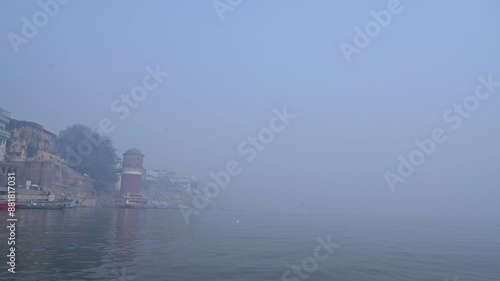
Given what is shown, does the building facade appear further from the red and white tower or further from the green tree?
the red and white tower

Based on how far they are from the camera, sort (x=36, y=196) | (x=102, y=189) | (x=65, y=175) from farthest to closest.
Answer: (x=102, y=189) < (x=65, y=175) < (x=36, y=196)

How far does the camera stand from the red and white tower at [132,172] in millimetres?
93562

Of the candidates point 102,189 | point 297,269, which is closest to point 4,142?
point 102,189

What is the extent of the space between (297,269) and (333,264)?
330cm

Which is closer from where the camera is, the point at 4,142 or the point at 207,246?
the point at 207,246

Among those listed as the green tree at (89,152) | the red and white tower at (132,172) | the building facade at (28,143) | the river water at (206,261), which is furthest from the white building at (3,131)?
the river water at (206,261)

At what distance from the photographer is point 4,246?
1977 centimetres

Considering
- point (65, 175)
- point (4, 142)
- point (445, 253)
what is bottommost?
point (445, 253)

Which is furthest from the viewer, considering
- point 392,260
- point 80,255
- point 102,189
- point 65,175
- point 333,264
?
point 102,189

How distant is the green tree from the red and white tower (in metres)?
2.83

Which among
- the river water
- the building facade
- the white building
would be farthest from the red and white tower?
the river water

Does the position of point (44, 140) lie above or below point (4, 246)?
above

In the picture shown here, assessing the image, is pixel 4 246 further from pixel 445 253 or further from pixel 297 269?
pixel 445 253

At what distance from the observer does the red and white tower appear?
9356cm
